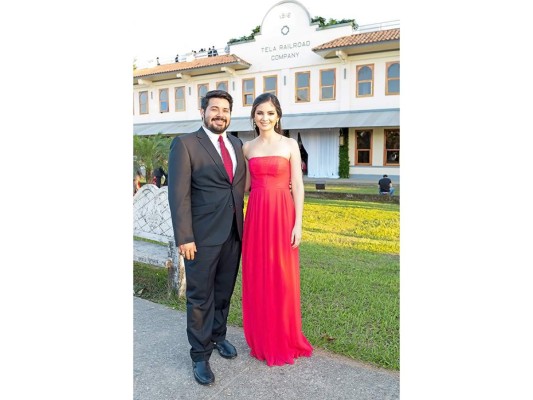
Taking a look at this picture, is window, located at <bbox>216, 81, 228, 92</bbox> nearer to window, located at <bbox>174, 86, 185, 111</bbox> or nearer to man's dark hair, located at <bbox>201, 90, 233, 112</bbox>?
window, located at <bbox>174, 86, 185, 111</bbox>

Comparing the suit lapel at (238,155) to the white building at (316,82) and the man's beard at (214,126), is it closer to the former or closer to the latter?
the man's beard at (214,126)

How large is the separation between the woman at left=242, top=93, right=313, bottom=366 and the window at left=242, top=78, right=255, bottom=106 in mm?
14323

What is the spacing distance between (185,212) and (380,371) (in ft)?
5.50

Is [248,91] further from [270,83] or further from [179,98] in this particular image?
[179,98]

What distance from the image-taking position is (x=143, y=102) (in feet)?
63.1

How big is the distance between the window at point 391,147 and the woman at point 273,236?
13.3 m

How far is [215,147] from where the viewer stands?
271 centimetres

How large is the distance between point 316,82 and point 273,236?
Result: 1446 centimetres

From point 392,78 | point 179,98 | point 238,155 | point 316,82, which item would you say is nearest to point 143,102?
point 179,98

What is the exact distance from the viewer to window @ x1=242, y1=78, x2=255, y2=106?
1661 centimetres

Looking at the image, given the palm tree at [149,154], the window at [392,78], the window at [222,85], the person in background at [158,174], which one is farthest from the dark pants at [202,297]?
the window at [222,85]

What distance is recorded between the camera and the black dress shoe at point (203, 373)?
262 cm

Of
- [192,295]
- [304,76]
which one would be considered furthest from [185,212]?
[304,76]

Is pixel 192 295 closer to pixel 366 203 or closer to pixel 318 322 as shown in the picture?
pixel 318 322
